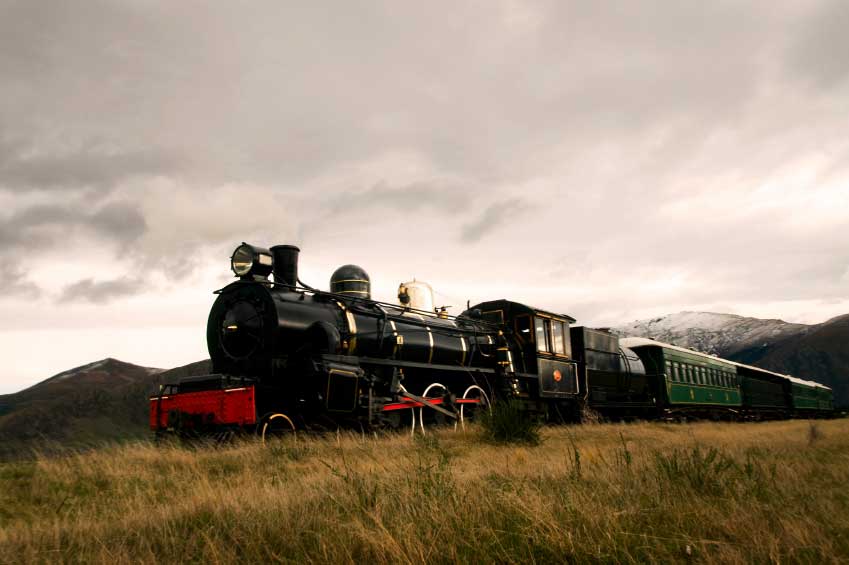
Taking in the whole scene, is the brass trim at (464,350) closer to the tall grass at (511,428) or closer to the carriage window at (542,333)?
the carriage window at (542,333)

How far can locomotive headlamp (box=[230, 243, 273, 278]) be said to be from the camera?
35.5 ft

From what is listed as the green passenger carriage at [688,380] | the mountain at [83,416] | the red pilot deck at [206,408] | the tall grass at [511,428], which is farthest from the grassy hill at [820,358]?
the red pilot deck at [206,408]

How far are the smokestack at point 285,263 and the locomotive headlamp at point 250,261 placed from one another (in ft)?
0.97

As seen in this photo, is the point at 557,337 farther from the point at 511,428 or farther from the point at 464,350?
the point at 511,428

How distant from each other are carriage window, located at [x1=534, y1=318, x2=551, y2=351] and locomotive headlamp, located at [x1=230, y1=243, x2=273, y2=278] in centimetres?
717

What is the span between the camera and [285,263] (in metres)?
11.4

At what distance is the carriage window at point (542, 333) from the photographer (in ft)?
49.7

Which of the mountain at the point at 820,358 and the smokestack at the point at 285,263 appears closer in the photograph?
the smokestack at the point at 285,263

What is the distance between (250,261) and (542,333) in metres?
7.85

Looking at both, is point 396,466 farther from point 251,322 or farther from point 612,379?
point 612,379

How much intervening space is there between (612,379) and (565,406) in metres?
2.80

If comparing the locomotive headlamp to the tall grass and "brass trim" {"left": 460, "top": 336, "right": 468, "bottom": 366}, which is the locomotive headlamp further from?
the tall grass

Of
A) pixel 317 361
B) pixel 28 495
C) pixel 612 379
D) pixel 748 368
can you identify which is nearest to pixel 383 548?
pixel 28 495

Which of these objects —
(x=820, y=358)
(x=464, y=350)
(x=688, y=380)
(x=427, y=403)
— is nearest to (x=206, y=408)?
(x=427, y=403)
